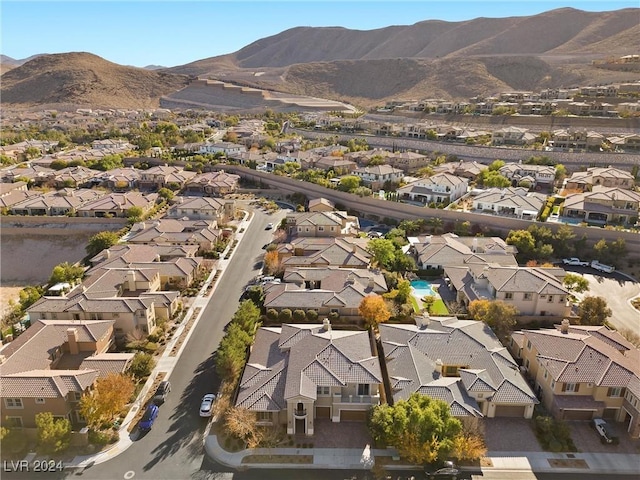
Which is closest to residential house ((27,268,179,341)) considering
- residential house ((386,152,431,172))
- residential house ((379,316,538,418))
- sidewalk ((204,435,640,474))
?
sidewalk ((204,435,640,474))

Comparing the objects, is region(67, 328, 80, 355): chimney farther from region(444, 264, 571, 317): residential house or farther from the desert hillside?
the desert hillside

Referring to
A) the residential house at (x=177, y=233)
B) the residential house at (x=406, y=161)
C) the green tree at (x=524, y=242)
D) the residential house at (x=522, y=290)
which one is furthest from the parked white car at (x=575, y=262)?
the residential house at (x=177, y=233)

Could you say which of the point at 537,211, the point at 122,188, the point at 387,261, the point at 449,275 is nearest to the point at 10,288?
the point at 122,188

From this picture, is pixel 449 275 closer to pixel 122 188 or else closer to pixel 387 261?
pixel 387 261

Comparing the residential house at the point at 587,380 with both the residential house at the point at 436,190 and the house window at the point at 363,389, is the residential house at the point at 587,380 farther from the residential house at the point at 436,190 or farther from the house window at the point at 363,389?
the residential house at the point at 436,190

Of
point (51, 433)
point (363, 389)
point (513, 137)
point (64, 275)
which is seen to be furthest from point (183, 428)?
point (513, 137)

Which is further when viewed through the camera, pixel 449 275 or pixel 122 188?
pixel 122 188
